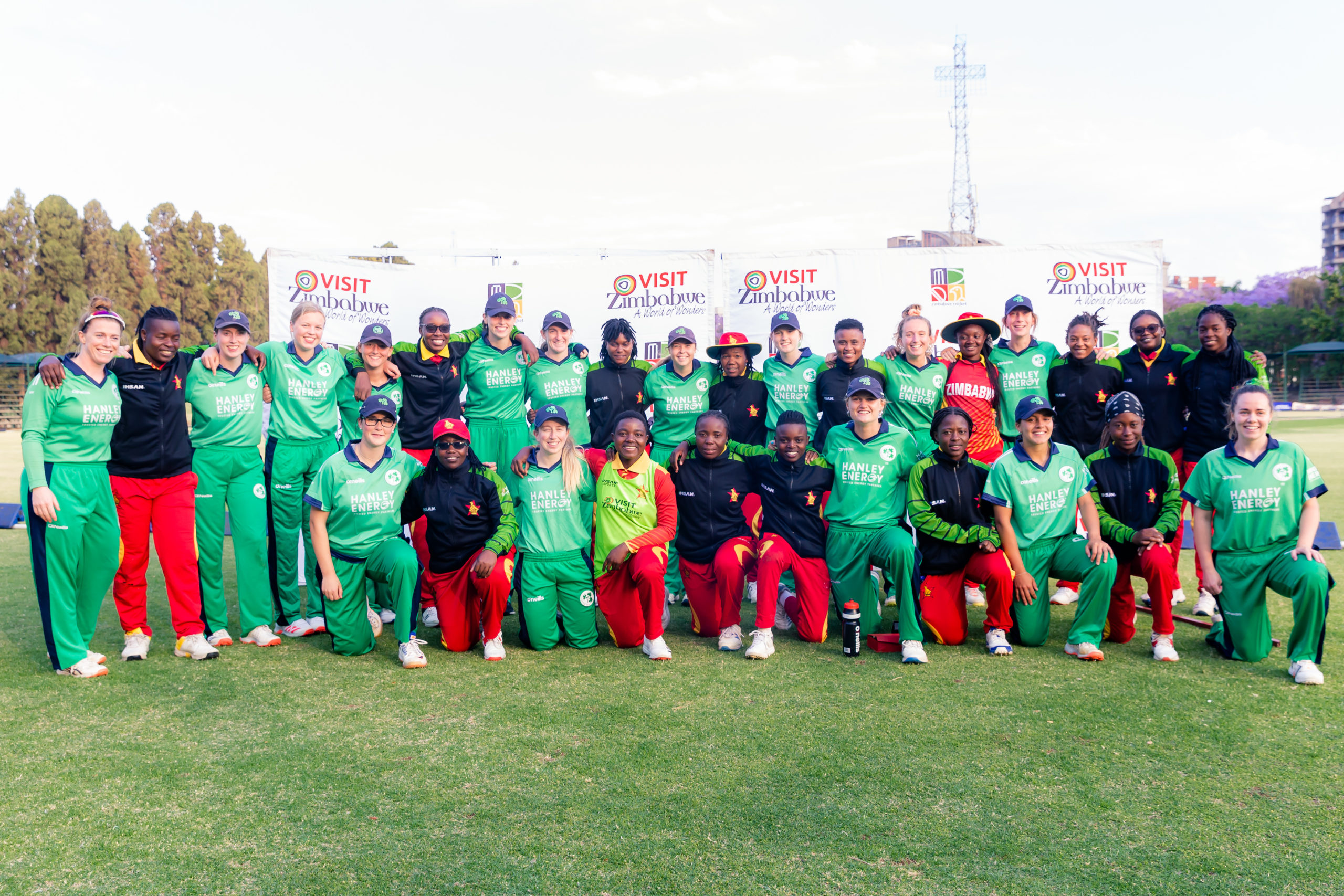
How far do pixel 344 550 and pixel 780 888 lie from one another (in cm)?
363

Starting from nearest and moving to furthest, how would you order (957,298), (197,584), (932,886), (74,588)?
1. (932,886)
2. (74,588)
3. (197,584)
4. (957,298)

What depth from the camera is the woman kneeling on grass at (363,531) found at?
535 cm

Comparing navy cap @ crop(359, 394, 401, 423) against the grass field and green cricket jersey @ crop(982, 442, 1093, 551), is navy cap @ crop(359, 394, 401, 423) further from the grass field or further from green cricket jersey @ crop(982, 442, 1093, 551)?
green cricket jersey @ crop(982, 442, 1093, 551)

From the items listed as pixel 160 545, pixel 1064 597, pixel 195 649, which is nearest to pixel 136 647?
pixel 195 649

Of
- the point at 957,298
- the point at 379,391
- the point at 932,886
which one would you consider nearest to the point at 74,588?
the point at 379,391


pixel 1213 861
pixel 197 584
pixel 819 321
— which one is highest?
pixel 819 321

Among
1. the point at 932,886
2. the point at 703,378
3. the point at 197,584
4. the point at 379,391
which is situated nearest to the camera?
the point at 932,886

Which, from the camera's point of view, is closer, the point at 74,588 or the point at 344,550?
the point at 74,588

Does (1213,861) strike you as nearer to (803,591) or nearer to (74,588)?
(803,591)

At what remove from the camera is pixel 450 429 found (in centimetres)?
550

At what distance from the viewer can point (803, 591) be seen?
5.63 m

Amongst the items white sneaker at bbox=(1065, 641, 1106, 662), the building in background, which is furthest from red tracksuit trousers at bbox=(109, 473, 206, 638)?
the building in background

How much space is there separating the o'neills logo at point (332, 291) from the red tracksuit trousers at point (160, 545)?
3.62 metres

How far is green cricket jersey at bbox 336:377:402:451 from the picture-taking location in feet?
20.4
